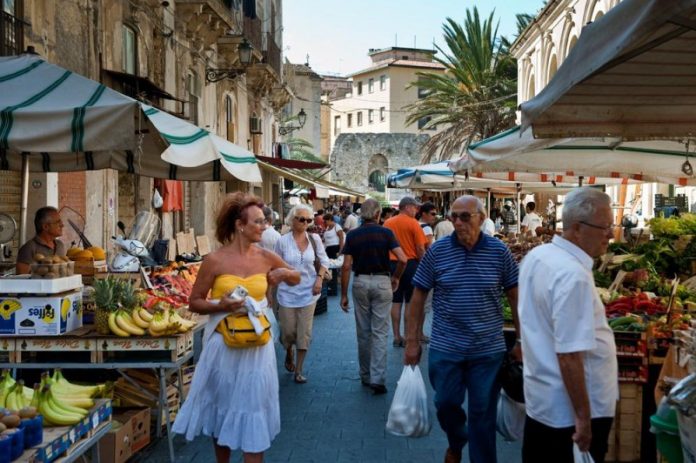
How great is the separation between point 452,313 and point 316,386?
3411mm

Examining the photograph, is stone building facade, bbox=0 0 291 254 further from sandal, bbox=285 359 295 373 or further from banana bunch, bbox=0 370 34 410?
banana bunch, bbox=0 370 34 410

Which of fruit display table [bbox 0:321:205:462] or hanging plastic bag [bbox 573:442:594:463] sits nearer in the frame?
hanging plastic bag [bbox 573:442:594:463]

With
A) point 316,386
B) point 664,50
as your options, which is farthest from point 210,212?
point 664,50

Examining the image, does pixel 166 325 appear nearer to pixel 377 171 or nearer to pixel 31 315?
pixel 31 315

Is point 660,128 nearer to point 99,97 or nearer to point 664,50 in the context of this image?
point 664,50

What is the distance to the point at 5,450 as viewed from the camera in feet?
11.1

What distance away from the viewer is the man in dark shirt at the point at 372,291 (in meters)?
7.41

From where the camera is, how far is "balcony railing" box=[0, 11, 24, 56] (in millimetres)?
8328

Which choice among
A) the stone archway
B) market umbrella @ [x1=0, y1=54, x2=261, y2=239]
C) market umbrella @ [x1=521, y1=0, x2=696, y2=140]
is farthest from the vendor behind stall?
the stone archway

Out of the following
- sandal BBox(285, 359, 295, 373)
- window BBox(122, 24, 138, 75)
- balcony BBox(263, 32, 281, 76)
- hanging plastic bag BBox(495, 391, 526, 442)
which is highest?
balcony BBox(263, 32, 281, 76)

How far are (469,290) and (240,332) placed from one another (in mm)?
1426

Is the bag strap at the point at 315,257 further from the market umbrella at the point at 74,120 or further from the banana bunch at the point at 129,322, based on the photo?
the banana bunch at the point at 129,322

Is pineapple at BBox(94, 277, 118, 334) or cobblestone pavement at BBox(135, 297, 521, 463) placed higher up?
pineapple at BBox(94, 277, 118, 334)

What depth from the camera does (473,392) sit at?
15.0 feet
